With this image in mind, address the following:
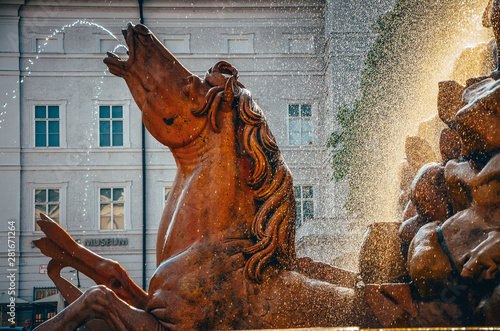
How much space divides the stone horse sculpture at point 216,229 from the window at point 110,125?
2460 cm

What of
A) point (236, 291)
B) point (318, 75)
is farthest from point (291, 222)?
point (318, 75)

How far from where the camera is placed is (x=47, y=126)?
2677cm

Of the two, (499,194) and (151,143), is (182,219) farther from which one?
(151,143)

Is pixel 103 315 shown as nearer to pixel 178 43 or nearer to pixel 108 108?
pixel 108 108

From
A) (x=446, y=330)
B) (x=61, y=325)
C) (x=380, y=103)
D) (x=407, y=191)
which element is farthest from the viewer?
(x=380, y=103)

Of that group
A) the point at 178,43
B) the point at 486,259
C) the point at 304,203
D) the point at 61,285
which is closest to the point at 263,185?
the point at 486,259

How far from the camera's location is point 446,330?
6.77ft

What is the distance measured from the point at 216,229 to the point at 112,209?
2470 centimetres

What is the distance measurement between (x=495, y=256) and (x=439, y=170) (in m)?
0.56

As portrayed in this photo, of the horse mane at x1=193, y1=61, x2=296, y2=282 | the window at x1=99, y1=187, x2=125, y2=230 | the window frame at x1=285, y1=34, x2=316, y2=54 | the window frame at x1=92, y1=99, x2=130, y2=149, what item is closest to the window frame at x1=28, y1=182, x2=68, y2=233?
the window at x1=99, y1=187, x2=125, y2=230

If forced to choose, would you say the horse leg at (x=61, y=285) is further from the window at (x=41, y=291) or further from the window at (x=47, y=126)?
the window at (x=47, y=126)

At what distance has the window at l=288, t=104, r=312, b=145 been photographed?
84.9 ft

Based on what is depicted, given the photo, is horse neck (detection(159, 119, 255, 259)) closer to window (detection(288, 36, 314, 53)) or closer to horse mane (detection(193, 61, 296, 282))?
horse mane (detection(193, 61, 296, 282))

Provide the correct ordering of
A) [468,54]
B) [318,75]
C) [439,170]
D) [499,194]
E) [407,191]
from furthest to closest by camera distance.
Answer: [318,75]
[407,191]
[468,54]
[439,170]
[499,194]
